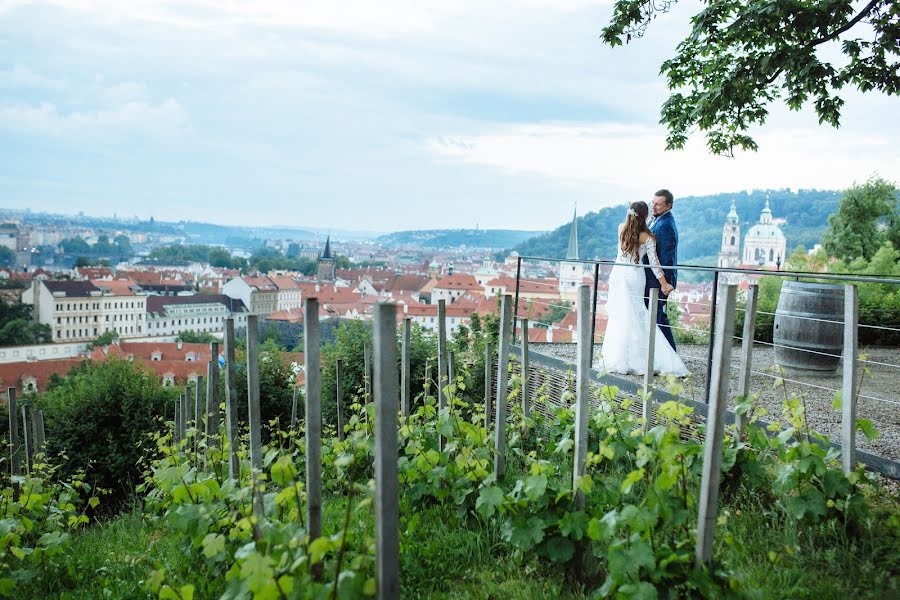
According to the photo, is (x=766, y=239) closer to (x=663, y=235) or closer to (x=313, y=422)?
(x=663, y=235)

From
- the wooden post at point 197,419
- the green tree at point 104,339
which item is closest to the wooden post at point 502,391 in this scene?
the wooden post at point 197,419

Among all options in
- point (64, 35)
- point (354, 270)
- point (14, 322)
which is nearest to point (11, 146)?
point (64, 35)

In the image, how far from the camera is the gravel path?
15.8 feet

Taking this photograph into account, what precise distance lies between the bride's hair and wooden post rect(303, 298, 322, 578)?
204 inches

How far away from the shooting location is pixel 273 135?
149 metres

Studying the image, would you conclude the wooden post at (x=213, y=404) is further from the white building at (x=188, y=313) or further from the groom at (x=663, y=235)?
the white building at (x=188, y=313)

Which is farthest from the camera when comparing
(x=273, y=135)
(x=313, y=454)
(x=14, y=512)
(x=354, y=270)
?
(x=273, y=135)

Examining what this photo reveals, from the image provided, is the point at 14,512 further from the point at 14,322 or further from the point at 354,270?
the point at 354,270

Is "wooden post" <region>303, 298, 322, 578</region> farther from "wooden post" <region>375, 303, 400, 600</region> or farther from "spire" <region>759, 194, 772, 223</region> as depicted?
"spire" <region>759, 194, 772, 223</region>

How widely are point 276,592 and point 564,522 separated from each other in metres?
1.21

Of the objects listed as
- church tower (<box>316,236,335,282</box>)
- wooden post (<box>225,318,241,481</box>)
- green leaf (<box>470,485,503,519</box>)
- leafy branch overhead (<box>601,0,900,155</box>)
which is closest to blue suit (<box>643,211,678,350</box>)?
leafy branch overhead (<box>601,0,900,155</box>)

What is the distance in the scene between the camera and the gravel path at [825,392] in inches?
189

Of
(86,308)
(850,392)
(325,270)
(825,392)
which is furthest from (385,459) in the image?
(325,270)

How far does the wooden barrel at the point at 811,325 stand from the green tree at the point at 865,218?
704 inches
